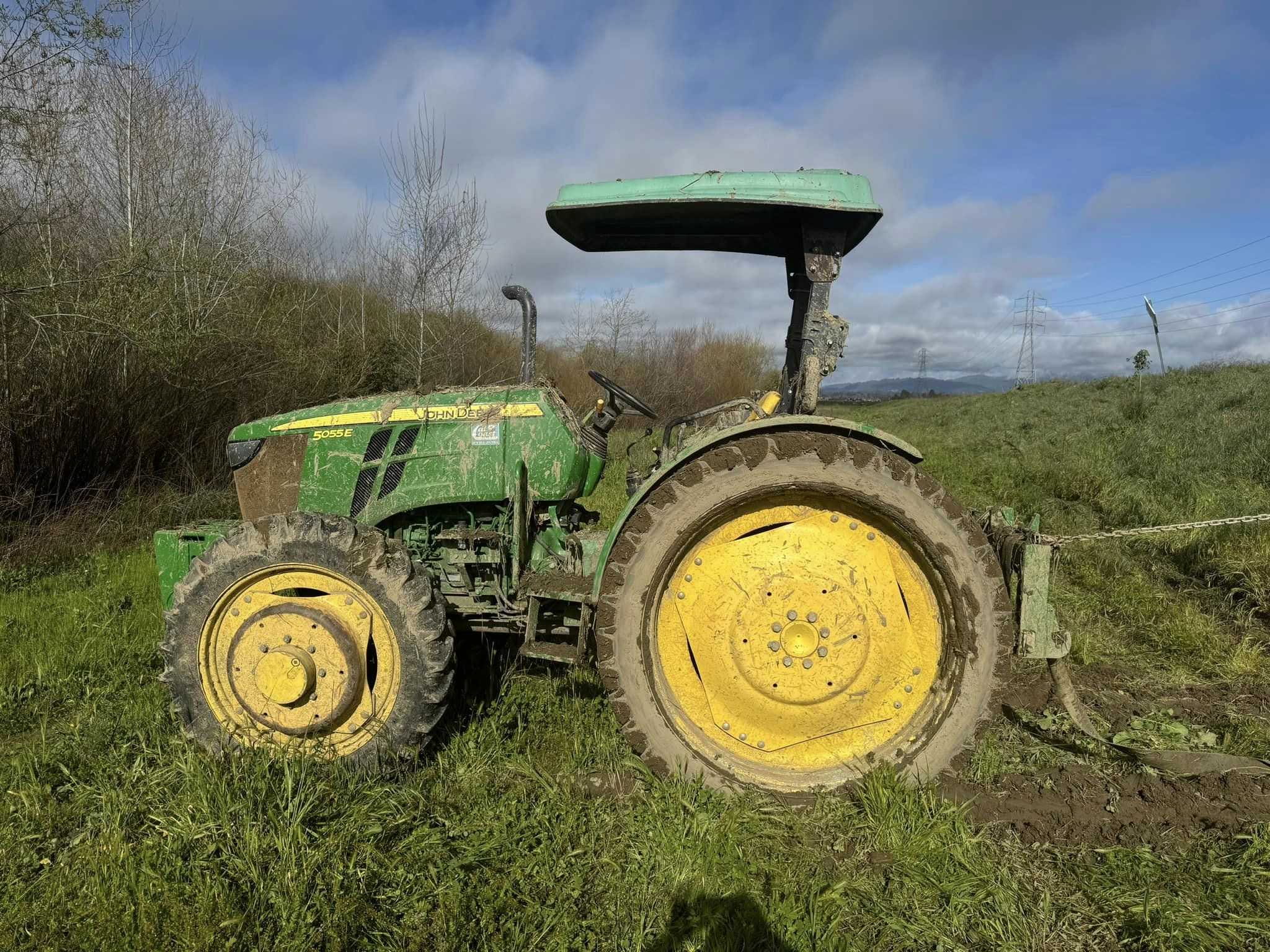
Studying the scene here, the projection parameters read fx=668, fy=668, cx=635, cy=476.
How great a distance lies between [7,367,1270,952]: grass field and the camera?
193 centimetres

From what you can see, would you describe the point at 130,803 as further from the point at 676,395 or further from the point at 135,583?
the point at 676,395

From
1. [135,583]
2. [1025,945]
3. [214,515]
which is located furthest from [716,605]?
[214,515]

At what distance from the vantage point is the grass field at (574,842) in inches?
75.9

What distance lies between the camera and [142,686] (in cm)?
342

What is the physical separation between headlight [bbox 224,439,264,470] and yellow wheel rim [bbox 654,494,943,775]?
2097 millimetres

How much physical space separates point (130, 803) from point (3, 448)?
16.4 ft

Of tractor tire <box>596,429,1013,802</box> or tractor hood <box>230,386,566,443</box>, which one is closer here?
tractor tire <box>596,429,1013,802</box>

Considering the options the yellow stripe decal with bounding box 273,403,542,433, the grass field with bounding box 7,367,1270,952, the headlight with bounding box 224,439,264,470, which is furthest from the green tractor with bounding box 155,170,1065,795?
the headlight with bounding box 224,439,264,470

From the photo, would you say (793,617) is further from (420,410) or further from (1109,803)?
(420,410)

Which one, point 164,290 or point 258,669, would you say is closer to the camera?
point 258,669

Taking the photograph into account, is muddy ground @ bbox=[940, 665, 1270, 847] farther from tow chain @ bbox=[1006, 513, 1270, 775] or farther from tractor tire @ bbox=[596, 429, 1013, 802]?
tractor tire @ bbox=[596, 429, 1013, 802]

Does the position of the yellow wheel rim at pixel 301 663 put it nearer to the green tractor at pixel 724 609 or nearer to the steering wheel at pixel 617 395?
the green tractor at pixel 724 609

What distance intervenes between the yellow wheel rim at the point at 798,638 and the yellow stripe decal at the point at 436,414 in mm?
1018

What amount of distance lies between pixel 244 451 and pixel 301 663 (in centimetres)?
122
